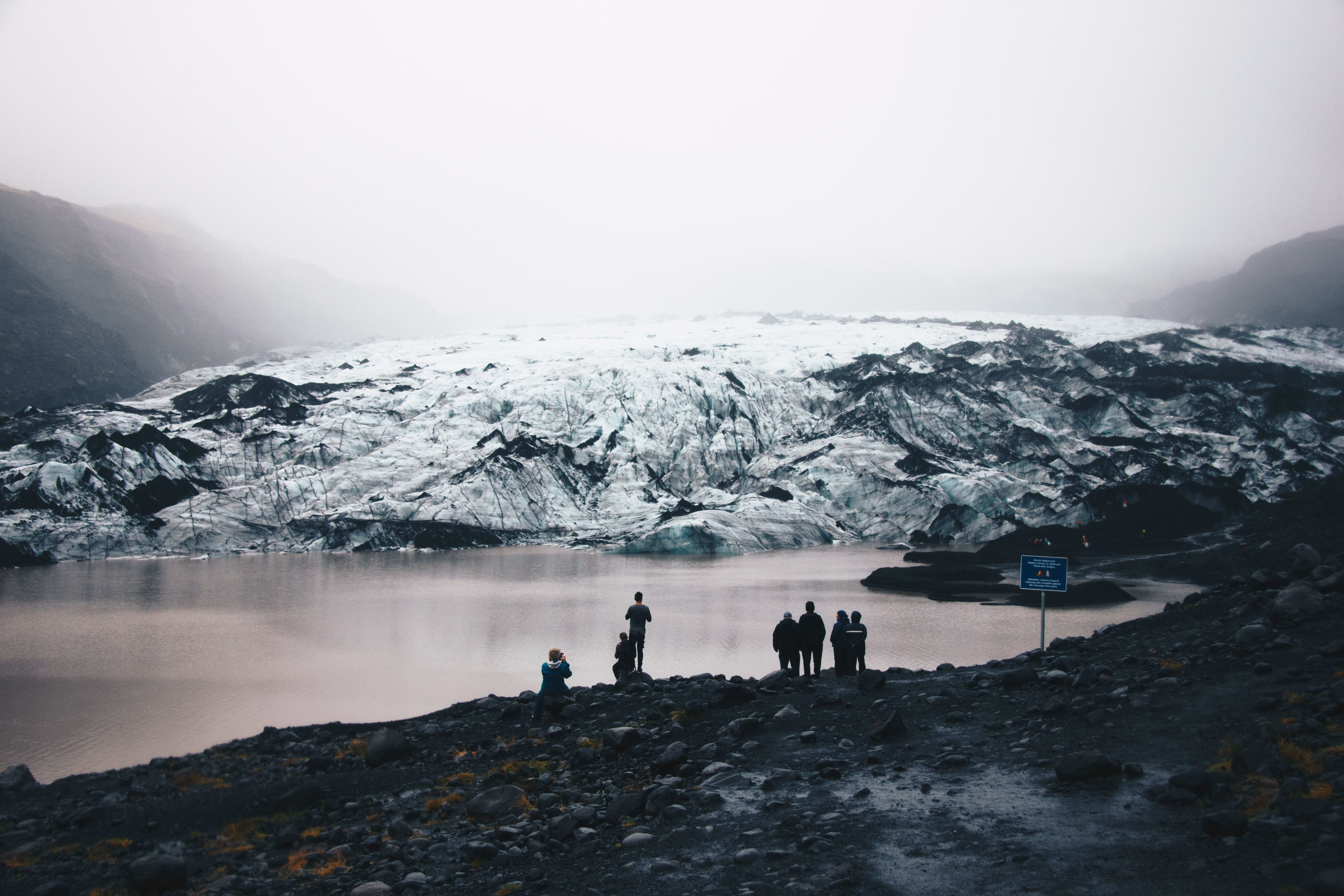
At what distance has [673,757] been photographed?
29.5 ft

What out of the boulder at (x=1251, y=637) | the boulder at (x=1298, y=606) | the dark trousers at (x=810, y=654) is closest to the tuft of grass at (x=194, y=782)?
the dark trousers at (x=810, y=654)

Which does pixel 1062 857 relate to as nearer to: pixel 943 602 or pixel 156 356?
pixel 943 602

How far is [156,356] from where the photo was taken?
352 feet

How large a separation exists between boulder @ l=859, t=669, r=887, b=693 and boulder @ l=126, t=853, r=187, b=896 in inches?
341

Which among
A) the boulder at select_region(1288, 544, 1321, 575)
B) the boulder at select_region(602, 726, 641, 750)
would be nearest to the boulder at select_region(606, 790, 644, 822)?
the boulder at select_region(602, 726, 641, 750)

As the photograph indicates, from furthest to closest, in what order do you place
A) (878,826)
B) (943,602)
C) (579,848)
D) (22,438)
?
1. (22,438)
2. (943,602)
3. (579,848)
4. (878,826)

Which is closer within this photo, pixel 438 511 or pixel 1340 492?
pixel 1340 492

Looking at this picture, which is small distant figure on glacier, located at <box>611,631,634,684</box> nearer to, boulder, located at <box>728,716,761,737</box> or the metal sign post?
boulder, located at <box>728,716,761,737</box>

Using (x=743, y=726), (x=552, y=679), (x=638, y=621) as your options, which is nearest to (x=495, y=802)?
(x=743, y=726)

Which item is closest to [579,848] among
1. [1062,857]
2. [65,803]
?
[1062,857]

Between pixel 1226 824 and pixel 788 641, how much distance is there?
8.63 m

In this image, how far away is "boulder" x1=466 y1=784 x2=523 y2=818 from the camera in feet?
27.4

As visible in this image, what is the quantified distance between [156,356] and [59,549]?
65667mm

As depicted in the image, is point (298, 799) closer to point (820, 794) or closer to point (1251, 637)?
point (820, 794)
